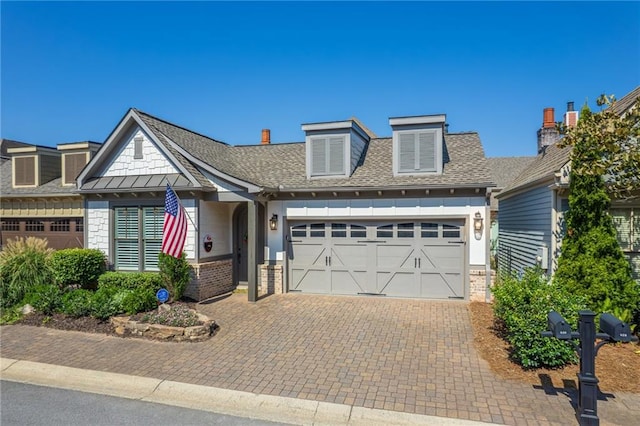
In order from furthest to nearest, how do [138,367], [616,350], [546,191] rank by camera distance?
[546,191]
[616,350]
[138,367]

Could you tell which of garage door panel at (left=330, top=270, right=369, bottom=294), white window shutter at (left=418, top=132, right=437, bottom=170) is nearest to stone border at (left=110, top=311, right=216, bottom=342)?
garage door panel at (left=330, top=270, right=369, bottom=294)

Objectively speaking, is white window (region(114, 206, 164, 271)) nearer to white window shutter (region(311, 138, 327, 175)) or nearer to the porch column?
the porch column

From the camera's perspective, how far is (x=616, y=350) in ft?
22.7

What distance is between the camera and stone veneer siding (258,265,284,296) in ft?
40.2

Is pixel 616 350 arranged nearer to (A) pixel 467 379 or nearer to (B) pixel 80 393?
(A) pixel 467 379

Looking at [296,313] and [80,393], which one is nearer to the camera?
[80,393]

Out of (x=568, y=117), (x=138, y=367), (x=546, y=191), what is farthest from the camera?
(x=568, y=117)

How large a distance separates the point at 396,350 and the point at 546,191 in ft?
18.7

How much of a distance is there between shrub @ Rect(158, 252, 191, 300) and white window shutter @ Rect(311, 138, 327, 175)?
5086 millimetres

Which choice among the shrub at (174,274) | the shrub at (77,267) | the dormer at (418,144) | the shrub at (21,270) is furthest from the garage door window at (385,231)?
the shrub at (21,270)

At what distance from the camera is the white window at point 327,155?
1259cm

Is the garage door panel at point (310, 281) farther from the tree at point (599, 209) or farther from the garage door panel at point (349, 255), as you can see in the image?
the tree at point (599, 209)

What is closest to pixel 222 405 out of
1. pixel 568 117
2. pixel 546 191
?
pixel 546 191

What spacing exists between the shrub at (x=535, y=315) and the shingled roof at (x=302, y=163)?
4.23 meters
